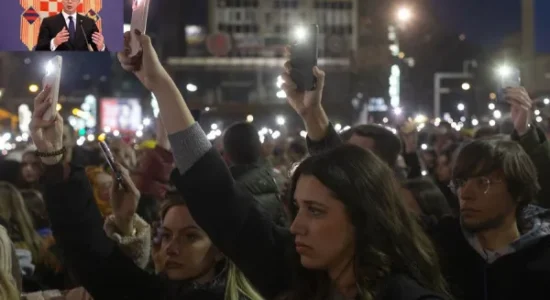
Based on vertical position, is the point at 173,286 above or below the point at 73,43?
below

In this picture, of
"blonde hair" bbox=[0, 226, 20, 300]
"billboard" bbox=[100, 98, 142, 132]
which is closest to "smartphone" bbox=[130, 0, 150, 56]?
"blonde hair" bbox=[0, 226, 20, 300]

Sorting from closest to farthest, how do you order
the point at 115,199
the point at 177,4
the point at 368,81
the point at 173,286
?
the point at 173,286
the point at 115,199
the point at 368,81
the point at 177,4

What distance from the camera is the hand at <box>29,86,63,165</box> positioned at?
366cm

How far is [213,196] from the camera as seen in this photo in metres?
2.92

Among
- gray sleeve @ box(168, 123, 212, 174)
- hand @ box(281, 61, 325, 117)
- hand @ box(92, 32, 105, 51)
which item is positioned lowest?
gray sleeve @ box(168, 123, 212, 174)

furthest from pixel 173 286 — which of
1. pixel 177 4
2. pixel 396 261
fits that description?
pixel 177 4

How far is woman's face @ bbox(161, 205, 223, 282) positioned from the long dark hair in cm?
75

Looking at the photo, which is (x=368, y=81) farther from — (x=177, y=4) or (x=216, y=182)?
(x=177, y=4)

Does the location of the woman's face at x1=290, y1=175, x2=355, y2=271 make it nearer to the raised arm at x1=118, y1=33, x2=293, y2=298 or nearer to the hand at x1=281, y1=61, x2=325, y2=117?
the raised arm at x1=118, y1=33, x2=293, y2=298

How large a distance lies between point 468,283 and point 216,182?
1.51m

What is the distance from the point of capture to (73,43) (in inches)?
163

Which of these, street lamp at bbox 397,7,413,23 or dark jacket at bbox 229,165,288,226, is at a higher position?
street lamp at bbox 397,7,413,23

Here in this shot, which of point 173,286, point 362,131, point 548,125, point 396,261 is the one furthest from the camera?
point 548,125

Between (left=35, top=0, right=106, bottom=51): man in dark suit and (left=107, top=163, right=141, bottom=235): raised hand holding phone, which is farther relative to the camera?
(left=107, top=163, right=141, bottom=235): raised hand holding phone
